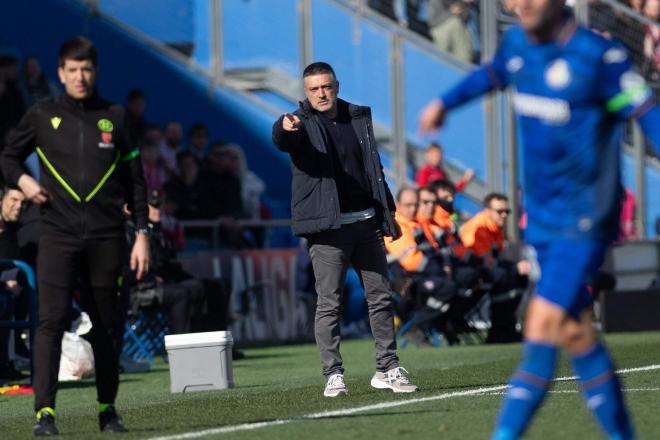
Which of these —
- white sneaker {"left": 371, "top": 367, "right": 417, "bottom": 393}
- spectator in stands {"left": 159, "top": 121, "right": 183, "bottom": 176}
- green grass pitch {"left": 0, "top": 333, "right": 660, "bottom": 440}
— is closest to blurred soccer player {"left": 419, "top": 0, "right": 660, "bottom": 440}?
green grass pitch {"left": 0, "top": 333, "right": 660, "bottom": 440}

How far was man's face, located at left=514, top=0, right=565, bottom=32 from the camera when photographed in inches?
245

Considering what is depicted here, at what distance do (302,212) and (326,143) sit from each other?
479 millimetres

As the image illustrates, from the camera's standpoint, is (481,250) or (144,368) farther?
(481,250)

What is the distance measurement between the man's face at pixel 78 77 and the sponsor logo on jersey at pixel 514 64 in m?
2.43

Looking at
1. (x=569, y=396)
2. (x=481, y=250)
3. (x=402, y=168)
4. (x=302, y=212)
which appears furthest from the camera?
(x=402, y=168)

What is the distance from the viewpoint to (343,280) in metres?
9.98

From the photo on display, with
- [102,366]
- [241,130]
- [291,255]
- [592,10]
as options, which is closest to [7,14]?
[241,130]

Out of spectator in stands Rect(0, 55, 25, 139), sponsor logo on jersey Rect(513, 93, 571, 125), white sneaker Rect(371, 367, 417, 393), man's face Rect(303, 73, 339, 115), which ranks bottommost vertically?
white sneaker Rect(371, 367, 417, 393)

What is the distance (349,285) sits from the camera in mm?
18875

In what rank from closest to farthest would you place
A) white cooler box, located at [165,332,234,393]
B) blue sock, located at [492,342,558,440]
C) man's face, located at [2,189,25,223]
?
blue sock, located at [492,342,558,440]
white cooler box, located at [165,332,234,393]
man's face, located at [2,189,25,223]

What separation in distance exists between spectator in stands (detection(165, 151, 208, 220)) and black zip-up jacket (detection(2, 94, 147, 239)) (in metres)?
9.15

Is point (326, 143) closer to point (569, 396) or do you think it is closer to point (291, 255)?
point (569, 396)

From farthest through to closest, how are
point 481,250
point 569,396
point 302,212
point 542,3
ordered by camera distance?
point 481,250 → point 302,212 → point 569,396 → point 542,3

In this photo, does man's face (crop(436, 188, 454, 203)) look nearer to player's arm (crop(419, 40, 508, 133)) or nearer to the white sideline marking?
the white sideline marking
